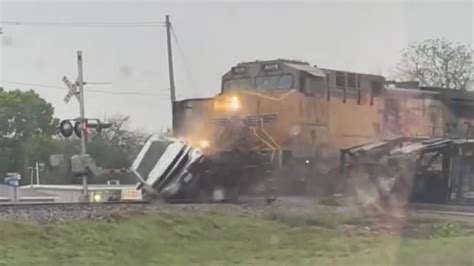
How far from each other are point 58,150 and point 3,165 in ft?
10.7

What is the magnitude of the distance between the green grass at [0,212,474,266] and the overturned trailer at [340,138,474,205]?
619 centimetres

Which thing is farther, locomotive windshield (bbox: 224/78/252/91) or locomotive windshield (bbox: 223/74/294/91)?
locomotive windshield (bbox: 224/78/252/91)

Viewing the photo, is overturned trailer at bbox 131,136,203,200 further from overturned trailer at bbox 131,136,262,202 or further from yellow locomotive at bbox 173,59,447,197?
yellow locomotive at bbox 173,59,447,197

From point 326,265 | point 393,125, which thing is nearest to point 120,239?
point 326,265

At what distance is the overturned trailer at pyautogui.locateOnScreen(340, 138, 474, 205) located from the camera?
71.6ft

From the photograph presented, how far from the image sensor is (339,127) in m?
23.8

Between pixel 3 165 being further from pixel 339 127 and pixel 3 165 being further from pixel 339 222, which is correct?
pixel 339 222

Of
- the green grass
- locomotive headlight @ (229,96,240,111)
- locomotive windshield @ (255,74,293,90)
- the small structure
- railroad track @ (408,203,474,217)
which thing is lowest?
the small structure

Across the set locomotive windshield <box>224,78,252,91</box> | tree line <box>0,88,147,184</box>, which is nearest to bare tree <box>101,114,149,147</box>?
tree line <box>0,88,147,184</box>

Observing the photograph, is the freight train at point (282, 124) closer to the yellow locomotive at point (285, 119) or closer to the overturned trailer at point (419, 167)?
the yellow locomotive at point (285, 119)

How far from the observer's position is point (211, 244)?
43.0ft

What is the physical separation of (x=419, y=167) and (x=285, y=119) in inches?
152

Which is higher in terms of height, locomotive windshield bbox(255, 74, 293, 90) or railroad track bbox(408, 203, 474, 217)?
locomotive windshield bbox(255, 74, 293, 90)

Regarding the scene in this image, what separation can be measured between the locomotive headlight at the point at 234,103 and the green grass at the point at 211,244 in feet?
26.2
